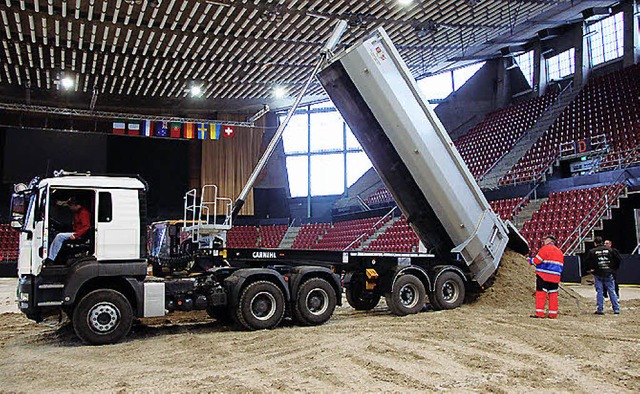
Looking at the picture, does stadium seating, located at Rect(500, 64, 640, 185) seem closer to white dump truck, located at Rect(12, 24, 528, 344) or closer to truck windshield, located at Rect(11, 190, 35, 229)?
white dump truck, located at Rect(12, 24, 528, 344)

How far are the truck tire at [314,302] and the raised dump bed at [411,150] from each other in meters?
2.20

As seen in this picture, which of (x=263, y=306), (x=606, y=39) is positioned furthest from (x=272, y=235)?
(x=263, y=306)

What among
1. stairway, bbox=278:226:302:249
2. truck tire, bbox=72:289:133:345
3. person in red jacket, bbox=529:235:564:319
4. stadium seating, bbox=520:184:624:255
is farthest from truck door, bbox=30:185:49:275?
stairway, bbox=278:226:302:249

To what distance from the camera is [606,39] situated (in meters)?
23.7

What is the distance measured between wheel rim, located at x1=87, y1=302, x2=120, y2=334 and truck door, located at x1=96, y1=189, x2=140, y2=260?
615mm

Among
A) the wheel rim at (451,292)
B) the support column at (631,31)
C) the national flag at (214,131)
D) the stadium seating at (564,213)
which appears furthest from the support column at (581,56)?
the wheel rim at (451,292)

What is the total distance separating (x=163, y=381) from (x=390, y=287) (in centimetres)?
491

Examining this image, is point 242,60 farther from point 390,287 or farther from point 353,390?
point 353,390

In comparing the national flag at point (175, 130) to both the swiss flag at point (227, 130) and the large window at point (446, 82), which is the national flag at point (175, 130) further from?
the large window at point (446, 82)

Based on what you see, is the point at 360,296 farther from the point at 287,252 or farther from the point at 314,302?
the point at 287,252

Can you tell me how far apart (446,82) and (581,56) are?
6728 millimetres

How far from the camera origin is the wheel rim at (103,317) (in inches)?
258

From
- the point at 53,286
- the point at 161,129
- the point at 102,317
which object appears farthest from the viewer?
the point at 161,129

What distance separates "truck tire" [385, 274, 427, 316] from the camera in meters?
8.80
